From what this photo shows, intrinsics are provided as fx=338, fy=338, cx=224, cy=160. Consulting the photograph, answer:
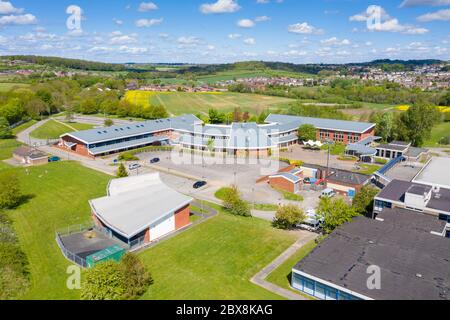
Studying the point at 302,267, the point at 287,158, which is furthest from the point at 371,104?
the point at 302,267

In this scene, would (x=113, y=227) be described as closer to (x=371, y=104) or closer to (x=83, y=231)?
(x=83, y=231)

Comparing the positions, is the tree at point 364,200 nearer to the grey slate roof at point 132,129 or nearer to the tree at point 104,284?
the tree at point 104,284

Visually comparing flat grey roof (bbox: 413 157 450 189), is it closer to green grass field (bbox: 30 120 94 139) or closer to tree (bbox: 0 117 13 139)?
green grass field (bbox: 30 120 94 139)

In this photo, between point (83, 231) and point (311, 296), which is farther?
point (83, 231)

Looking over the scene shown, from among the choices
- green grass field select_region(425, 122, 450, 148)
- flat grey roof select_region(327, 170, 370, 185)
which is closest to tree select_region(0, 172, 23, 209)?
flat grey roof select_region(327, 170, 370, 185)

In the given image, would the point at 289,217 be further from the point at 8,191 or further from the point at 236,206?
the point at 8,191
